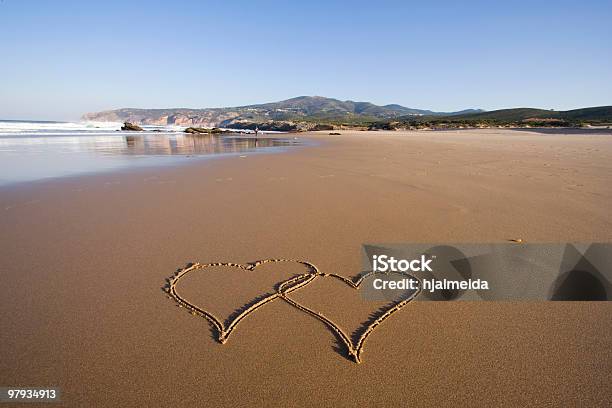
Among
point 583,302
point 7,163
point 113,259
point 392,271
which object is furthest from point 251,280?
Result: point 7,163

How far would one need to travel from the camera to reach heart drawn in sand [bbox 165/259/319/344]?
2436 mm

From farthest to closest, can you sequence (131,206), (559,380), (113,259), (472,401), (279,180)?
(279,180), (131,206), (113,259), (559,380), (472,401)

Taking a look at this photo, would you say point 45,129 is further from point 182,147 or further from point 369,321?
point 369,321

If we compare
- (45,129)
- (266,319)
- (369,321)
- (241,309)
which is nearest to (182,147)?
(241,309)

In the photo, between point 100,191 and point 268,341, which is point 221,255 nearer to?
point 268,341

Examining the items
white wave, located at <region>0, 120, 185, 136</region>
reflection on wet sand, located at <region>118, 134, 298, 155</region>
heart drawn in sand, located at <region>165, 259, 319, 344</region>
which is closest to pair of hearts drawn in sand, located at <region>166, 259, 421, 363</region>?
heart drawn in sand, located at <region>165, 259, 319, 344</region>

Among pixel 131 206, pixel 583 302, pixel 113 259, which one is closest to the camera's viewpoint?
pixel 583 302

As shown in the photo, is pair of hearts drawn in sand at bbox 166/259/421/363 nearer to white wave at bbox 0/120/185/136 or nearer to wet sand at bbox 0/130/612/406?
wet sand at bbox 0/130/612/406

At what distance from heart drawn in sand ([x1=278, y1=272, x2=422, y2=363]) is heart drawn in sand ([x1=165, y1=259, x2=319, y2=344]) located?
0.22 feet

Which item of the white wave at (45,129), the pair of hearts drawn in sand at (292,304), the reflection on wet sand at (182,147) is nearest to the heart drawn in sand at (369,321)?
the pair of hearts drawn in sand at (292,304)

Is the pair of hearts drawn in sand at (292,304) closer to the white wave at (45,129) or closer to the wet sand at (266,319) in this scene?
the wet sand at (266,319)

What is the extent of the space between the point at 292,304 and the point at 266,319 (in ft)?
0.99

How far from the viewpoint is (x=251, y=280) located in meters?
3.17

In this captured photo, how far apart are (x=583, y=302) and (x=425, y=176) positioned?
240 inches
